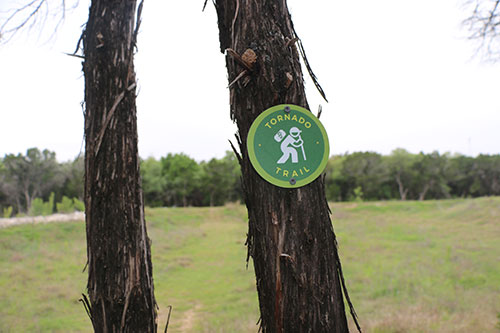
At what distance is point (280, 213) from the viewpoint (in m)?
1.48

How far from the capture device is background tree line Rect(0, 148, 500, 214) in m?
38.0

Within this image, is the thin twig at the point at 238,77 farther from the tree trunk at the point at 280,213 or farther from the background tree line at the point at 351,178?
the background tree line at the point at 351,178

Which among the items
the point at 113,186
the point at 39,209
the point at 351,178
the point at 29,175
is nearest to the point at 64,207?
the point at 39,209

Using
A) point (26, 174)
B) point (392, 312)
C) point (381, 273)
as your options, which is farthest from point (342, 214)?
point (26, 174)

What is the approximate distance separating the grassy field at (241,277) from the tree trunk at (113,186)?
2.71 meters

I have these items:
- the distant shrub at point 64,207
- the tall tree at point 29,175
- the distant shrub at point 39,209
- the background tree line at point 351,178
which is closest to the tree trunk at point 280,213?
the distant shrub at point 39,209

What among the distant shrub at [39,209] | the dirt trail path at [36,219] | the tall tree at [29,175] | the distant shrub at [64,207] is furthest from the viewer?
the tall tree at [29,175]

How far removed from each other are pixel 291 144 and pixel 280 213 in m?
0.30

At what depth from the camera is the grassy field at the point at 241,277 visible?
5.35 meters

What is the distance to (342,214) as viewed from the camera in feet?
68.5

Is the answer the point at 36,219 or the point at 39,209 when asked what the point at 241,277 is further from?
the point at 39,209

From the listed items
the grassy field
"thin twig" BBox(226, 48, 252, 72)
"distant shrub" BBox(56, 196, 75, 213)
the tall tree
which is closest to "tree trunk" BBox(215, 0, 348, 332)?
"thin twig" BBox(226, 48, 252, 72)

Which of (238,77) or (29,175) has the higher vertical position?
(29,175)

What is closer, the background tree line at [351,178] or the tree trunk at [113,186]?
the tree trunk at [113,186]
